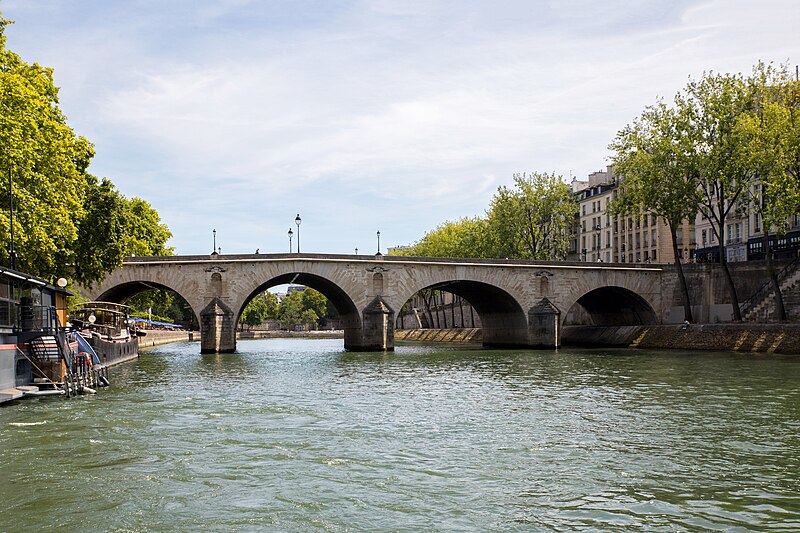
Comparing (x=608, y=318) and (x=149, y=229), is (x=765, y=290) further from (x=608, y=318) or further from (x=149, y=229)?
(x=149, y=229)

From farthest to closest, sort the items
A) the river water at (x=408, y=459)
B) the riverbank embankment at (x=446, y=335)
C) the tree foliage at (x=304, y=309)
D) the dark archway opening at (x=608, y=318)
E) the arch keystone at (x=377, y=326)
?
the tree foliage at (x=304, y=309), the riverbank embankment at (x=446, y=335), the dark archway opening at (x=608, y=318), the arch keystone at (x=377, y=326), the river water at (x=408, y=459)

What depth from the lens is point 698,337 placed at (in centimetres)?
5372

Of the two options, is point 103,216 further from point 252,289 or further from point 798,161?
point 798,161

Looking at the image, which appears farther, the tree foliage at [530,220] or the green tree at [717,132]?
the tree foliage at [530,220]

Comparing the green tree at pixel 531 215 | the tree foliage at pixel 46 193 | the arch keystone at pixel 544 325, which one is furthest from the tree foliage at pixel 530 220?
the tree foliage at pixel 46 193

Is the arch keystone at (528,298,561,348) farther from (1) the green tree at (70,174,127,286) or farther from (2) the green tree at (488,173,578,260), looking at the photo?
(1) the green tree at (70,174,127,286)

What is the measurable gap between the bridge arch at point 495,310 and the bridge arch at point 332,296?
3985 mm

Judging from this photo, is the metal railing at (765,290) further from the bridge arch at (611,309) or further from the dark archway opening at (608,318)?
the bridge arch at (611,309)

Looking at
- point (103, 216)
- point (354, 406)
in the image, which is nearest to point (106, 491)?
point (354, 406)

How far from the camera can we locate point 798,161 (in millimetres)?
46031

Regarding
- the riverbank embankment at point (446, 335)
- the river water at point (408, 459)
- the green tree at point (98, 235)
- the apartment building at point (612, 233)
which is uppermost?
the apartment building at point (612, 233)

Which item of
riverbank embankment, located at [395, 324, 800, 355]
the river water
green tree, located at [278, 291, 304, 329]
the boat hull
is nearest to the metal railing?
riverbank embankment, located at [395, 324, 800, 355]

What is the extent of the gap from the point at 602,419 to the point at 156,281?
4249 centimetres

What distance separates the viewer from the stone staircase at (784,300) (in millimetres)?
53188
